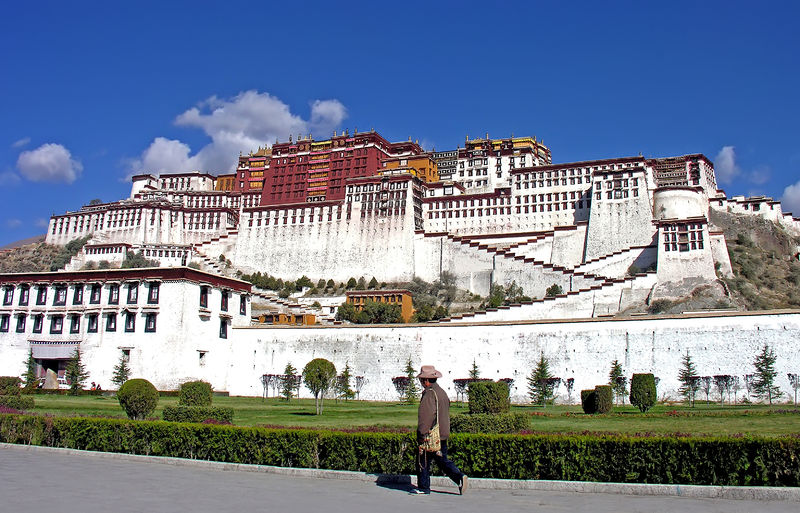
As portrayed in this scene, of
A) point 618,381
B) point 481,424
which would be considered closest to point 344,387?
point 618,381

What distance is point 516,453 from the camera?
11875 millimetres

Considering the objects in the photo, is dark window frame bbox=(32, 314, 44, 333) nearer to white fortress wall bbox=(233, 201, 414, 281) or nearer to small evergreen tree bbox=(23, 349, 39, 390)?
small evergreen tree bbox=(23, 349, 39, 390)

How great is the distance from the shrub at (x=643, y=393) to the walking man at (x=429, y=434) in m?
17.0

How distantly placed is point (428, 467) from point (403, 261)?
65.7 meters

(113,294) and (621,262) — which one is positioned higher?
(621,262)

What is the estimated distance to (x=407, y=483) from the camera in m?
11.8

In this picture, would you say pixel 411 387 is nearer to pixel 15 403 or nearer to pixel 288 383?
pixel 288 383

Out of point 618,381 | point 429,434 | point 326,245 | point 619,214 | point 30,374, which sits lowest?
point 429,434

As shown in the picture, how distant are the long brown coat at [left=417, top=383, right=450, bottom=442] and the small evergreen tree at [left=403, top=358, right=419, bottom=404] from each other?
23757 mm

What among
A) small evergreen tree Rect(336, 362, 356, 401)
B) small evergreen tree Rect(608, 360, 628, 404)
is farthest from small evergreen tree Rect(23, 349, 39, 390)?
small evergreen tree Rect(608, 360, 628, 404)

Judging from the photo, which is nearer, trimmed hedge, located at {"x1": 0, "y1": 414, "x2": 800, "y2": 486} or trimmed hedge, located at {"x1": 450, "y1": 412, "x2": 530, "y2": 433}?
trimmed hedge, located at {"x1": 0, "y1": 414, "x2": 800, "y2": 486}

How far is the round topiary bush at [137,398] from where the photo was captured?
2177 cm

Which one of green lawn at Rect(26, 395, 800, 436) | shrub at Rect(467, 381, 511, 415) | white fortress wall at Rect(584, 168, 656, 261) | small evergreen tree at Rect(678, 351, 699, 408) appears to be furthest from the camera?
white fortress wall at Rect(584, 168, 656, 261)

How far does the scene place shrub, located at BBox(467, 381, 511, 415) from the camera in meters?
21.6
